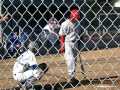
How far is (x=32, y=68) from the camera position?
8.59 metres

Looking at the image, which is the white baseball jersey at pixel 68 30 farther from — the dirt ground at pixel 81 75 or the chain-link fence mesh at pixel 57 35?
the dirt ground at pixel 81 75

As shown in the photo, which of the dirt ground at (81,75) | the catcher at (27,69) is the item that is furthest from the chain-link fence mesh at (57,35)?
the catcher at (27,69)

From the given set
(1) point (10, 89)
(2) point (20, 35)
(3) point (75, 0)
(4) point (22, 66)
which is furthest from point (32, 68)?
(3) point (75, 0)

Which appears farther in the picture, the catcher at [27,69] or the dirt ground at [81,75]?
the dirt ground at [81,75]

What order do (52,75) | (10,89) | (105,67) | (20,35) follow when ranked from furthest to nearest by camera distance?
(105,67) < (52,75) < (10,89) < (20,35)

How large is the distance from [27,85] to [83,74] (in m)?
3.55

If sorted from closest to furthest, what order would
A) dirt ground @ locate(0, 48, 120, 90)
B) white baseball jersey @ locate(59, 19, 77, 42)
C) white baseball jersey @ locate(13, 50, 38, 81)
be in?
white baseball jersey @ locate(59, 19, 77, 42)
white baseball jersey @ locate(13, 50, 38, 81)
dirt ground @ locate(0, 48, 120, 90)

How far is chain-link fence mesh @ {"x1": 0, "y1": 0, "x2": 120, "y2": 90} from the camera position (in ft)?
16.9

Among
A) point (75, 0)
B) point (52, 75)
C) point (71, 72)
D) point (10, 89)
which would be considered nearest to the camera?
point (75, 0)

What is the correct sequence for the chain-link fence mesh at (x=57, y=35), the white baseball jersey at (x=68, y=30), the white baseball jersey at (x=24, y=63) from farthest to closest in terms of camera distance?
the white baseball jersey at (x=24, y=63) < the white baseball jersey at (x=68, y=30) < the chain-link fence mesh at (x=57, y=35)

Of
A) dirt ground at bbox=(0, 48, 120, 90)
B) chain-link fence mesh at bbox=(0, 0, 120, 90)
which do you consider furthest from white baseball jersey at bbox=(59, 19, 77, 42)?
dirt ground at bbox=(0, 48, 120, 90)

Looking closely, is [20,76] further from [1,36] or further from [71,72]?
[1,36]

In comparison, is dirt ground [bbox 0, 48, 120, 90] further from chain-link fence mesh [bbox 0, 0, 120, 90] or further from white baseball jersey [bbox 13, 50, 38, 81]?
white baseball jersey [bbox 13, 50, 38, 81]

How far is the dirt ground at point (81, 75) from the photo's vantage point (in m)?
9.25
